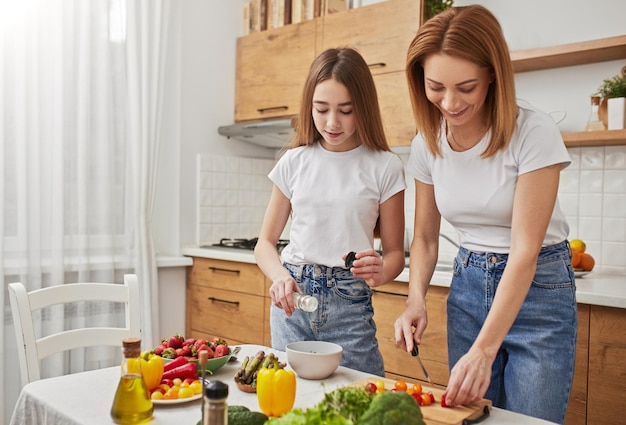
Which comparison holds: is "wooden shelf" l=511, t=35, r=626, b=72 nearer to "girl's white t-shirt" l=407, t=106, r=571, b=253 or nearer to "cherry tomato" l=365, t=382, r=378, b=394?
"girl's white t-shirt" l=407, t=106, r=571, b=253

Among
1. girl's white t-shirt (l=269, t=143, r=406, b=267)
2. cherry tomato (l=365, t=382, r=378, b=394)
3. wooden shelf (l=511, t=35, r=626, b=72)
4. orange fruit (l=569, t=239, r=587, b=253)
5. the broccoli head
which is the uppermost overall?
wooden shelf (l=511, t=35, r=626, b=72)

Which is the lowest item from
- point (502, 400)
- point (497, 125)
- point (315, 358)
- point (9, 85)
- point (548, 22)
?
point (502, 400)

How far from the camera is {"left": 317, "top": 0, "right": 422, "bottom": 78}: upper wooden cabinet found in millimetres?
2840

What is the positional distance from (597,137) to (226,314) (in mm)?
1907

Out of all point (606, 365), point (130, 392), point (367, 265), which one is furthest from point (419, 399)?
point (606, 365)

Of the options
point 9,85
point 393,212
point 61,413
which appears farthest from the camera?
point 9,85

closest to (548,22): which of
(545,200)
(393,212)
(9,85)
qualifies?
(393,212)

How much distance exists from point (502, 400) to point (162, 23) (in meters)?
2.52

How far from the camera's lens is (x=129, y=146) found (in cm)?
302

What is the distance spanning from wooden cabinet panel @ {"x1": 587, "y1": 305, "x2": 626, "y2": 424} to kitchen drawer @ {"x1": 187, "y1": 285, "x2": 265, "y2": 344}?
152 centimetres

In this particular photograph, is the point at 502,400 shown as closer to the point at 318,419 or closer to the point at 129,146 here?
the point at 318,419

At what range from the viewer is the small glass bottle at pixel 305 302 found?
144 centimetres

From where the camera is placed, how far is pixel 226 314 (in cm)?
316

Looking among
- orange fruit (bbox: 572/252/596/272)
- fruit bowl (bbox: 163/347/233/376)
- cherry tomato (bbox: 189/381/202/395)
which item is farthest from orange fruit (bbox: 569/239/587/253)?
cherry tomato (bbox: 189/381/202/395)
